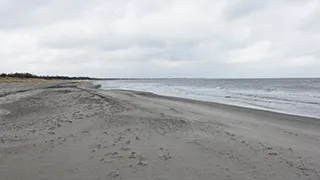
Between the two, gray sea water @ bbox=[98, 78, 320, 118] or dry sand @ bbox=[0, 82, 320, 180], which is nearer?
dry sand @ bbox=[0, 82, 320, 180]

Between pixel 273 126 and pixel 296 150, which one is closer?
pixel 296 150

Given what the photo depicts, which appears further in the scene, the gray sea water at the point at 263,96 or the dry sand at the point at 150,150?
the gray sea water at the point at 263,96

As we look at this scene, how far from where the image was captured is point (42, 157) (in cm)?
619

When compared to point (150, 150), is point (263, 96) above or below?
below

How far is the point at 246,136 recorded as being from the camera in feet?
28.2

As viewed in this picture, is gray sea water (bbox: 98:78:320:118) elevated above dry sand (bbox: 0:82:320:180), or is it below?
below

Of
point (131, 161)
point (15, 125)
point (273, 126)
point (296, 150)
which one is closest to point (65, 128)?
point (15, 125)

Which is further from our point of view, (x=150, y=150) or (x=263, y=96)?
(x=263, y=96)

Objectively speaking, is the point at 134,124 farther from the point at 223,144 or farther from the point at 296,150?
the point at 296,150

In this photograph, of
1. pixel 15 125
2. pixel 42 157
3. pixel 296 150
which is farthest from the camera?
pixel 15 125

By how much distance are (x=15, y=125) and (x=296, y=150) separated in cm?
882

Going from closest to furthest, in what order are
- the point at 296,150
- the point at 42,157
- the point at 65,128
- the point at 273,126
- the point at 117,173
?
the point at 117,173
the point at 42,157
the point at 296,150
the point at 65,128
the point at 273,126

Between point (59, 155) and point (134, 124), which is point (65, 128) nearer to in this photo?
point (134, 124)

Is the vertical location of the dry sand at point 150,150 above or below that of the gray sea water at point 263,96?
above
